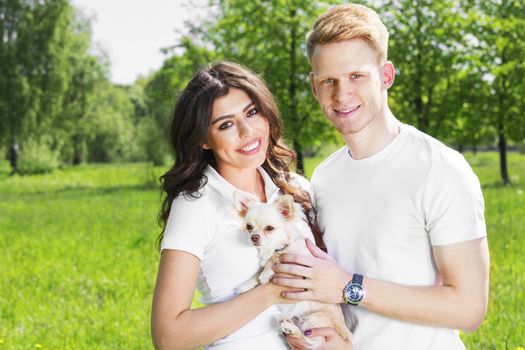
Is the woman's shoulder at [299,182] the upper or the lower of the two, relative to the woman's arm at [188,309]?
upper

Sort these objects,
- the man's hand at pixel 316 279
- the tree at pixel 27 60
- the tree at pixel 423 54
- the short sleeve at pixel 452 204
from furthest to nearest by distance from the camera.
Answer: the tree at pixel 27 60, the tree at pixel 423 54, the man's hand at pixel 316 279, the short sleeve at pixel 452 204

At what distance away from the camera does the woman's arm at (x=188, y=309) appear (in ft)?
8.91

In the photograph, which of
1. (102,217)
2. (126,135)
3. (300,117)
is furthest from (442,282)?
(126,135)

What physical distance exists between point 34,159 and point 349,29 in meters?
38.1

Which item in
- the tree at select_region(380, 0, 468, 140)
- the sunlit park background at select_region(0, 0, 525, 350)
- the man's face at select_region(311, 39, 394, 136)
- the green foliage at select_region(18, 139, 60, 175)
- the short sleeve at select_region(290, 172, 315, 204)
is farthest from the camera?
the green foliage at select_region(18, 139, 60, 175)

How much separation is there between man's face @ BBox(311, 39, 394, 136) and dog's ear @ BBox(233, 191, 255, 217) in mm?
557

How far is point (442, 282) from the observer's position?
107 inches

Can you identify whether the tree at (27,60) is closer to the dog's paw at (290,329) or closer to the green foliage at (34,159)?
the green foliage at (34,159)

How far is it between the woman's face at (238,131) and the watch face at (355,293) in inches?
32.8

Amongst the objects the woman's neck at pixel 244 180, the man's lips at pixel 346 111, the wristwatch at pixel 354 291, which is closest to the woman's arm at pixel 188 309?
the wristwatch at pixel 354 291

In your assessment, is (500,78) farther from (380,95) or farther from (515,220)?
(380,95)

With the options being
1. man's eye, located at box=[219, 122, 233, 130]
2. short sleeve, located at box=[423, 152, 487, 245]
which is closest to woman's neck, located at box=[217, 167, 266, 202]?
man's eye, located at box=[219, 122, 233, 130]

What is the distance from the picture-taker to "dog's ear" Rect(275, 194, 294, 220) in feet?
9.46

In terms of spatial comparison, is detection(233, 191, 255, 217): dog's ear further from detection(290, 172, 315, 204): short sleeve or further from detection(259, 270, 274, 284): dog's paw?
detection(290, 172, 315, 204): short sleeve
